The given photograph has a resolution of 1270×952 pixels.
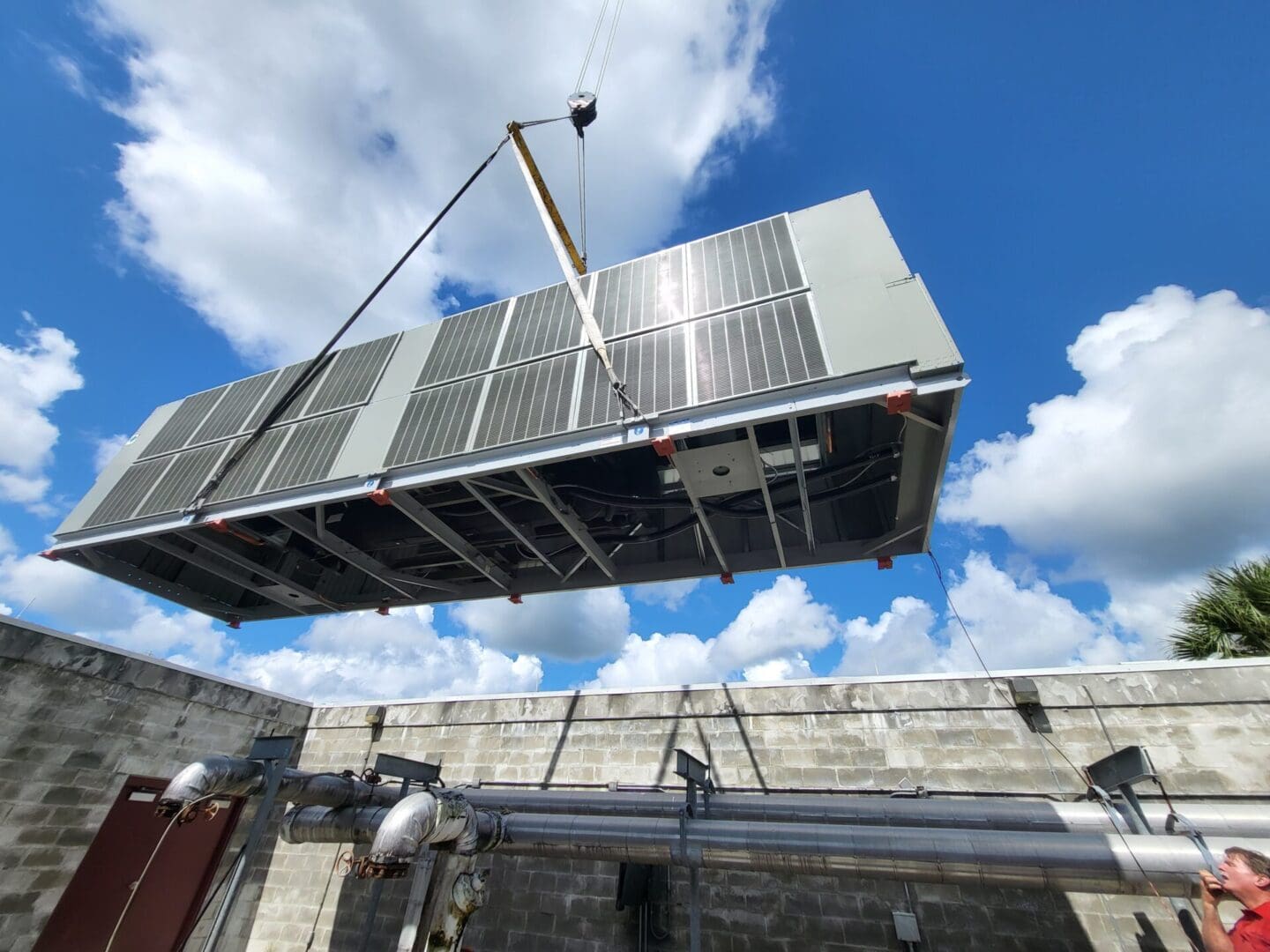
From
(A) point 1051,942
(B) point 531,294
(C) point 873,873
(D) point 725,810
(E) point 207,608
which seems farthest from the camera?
(E) point 207,608

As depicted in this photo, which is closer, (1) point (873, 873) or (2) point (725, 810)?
(1) point (873, 873)

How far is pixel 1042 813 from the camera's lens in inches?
185

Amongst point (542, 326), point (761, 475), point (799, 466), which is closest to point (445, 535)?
point (542, 326)

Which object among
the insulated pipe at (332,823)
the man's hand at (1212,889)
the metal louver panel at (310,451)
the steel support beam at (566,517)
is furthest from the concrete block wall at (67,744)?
the man's hand at (1212,889)

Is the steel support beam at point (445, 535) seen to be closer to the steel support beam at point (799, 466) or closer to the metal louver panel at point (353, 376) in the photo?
the metal louver panel at point (353, 376)

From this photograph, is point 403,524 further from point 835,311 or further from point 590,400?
point 835,311

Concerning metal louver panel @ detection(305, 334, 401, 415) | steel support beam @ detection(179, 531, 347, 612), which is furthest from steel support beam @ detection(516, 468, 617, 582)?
steel support beam @ detection(179, 531, 347, 612)

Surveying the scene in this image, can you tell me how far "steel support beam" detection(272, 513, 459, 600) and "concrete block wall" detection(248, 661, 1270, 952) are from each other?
2355 mm

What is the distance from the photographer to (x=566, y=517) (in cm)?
683

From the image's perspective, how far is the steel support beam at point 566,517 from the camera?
6.27 m

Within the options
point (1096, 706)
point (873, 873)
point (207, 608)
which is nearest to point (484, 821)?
point (873, 873)

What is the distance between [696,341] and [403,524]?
5630 millimetres

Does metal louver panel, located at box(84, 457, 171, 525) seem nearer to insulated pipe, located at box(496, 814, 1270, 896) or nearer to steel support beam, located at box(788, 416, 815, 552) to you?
insulated pipe, located at box(496, 814, 1270, 896)

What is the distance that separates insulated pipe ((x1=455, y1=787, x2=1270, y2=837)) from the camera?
4.27 m
